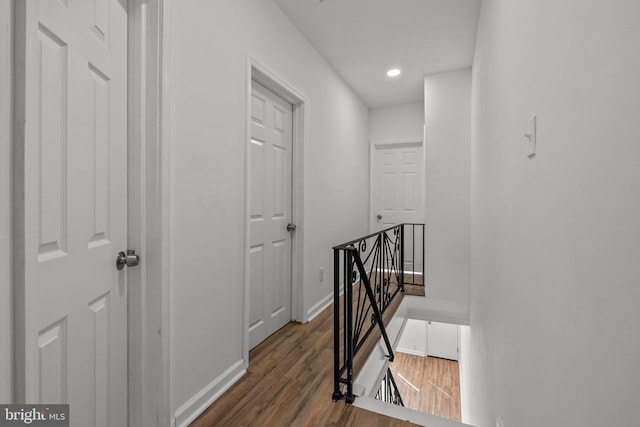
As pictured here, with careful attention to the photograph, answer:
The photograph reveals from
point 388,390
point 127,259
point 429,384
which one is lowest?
point 429,384

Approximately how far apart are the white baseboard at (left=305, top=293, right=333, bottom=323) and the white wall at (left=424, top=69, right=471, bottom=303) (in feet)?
4.23

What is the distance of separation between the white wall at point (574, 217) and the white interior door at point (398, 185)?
3.45 m

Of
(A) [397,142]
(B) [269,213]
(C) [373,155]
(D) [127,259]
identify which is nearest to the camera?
(D) [127,259]

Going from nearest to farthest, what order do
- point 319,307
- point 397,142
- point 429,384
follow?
point 319,307, point 397,142, point 429,384

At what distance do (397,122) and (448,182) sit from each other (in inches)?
57.3

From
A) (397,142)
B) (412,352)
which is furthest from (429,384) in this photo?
(397,142)

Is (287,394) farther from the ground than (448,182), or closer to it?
closer to it

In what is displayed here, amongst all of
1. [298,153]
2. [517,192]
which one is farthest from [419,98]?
[517,192]

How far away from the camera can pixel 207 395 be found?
1.72 metres

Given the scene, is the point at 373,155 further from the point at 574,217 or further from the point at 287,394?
the point at 574,217

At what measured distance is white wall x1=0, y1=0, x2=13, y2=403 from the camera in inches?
27.3

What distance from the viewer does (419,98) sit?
4.50 metres

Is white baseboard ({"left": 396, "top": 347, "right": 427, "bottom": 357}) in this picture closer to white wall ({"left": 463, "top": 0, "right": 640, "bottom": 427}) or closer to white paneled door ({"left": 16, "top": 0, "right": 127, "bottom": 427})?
white wall ({"left": 463, "top": 0, "right": 640, "bottom": 427})

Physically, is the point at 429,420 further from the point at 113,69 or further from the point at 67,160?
the point at 113,69
